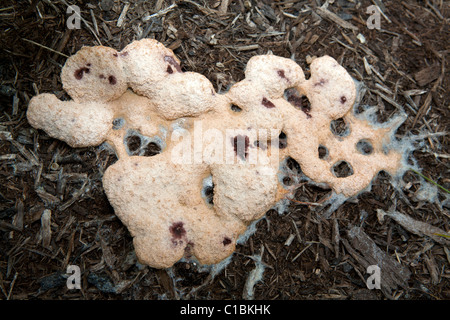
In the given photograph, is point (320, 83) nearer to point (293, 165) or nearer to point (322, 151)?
point (322, 151)

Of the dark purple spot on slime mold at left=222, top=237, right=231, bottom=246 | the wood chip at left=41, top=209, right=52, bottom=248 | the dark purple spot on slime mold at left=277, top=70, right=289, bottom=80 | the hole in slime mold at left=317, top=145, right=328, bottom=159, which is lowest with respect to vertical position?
the dark purple spot on slime mold at left=222, top=237, right=231, bottom=246

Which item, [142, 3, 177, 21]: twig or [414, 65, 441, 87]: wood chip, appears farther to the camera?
[414, 65, 441, 87]: wood chip

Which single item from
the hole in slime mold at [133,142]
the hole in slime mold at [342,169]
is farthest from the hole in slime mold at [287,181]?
the hole in slime mold at [133,142]

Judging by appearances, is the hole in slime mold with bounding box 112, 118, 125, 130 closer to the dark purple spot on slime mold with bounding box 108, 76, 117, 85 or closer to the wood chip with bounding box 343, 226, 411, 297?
the dark purple spot on slime mold with bounding box 108, 76, 117, 85

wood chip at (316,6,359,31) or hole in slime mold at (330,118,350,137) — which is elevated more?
wood chip at (316,6,359,31)

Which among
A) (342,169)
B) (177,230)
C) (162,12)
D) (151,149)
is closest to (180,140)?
(151,149)

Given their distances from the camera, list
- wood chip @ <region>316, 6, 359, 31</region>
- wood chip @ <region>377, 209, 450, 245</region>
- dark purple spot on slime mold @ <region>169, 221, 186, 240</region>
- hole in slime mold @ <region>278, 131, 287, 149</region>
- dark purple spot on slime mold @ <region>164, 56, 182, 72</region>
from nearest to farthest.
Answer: dark purple spot on slime mold @ <region>169, 221, 186, 240</region> < dark purple spot on slime mold @ <region>164, 56, 182, 72</region> < hole in slime mold @ <region>278, 131, 287, 149</region> < wood chip @ <region>377, 209, 450, 245</region> < wood chip @ <region>316, 6, 359, 31</region>

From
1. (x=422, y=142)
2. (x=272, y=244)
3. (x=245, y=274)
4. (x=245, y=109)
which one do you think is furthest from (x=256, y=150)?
(x=422, y=142)

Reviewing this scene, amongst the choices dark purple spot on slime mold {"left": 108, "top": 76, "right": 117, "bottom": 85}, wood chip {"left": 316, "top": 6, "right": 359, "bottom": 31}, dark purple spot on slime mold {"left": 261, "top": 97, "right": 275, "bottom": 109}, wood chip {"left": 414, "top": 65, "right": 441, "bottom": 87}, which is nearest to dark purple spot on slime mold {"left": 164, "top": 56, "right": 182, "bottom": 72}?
dark purple spot on slime mold {"left": 108, "top": 76, "right": 117, "bottom": 85}

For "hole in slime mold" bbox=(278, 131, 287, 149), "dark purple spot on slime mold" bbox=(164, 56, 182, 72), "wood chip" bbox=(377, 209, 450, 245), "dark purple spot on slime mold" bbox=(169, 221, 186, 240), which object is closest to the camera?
"dark purple spot on slime mold" bbox=(169, 221, 186, 240)
